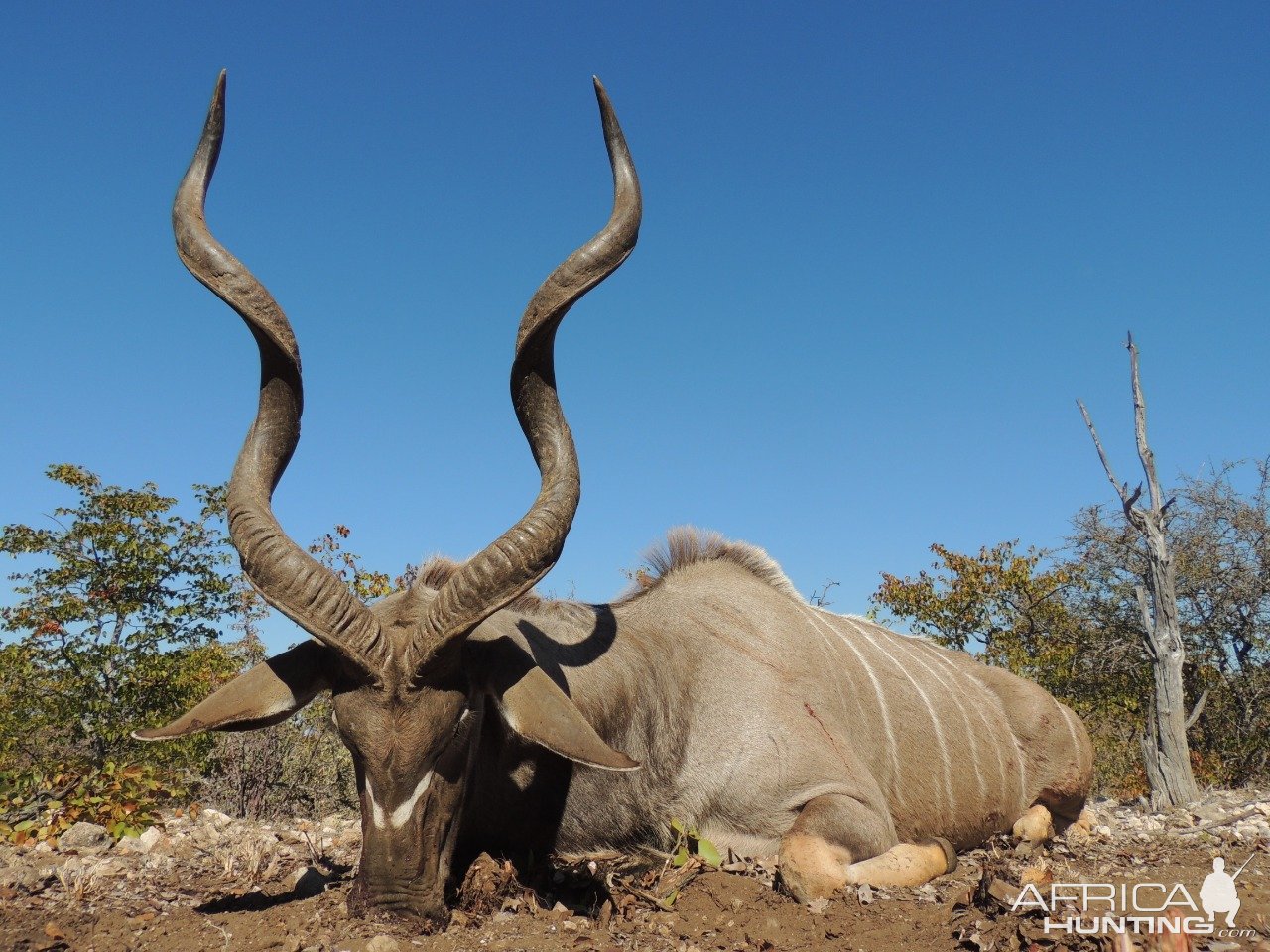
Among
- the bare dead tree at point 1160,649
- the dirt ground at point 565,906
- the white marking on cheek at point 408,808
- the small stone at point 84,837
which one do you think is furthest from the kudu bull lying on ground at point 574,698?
the bare dead tree at point 1160,649

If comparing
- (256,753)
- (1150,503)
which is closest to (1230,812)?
(1150,503)

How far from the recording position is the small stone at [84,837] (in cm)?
494

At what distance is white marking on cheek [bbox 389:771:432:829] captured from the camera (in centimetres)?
332

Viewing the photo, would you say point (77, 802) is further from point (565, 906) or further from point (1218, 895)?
point (1218, 895)

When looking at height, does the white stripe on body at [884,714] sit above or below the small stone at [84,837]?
above

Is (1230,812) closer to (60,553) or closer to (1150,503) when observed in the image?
(1150,503)

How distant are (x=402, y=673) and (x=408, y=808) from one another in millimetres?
441

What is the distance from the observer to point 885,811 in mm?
4691

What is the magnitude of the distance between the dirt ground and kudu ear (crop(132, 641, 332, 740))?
0.68 metres

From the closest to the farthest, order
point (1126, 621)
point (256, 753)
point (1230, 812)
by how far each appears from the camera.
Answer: point (1230, 812)
point (256, 753)
point (1126, 621)

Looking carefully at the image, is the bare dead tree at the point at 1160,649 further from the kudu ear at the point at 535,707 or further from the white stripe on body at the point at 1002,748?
the kudu ear at the point at 535,707

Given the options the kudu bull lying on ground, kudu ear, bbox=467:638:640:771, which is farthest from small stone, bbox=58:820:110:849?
kudu ear, bbox=467:638:640:771

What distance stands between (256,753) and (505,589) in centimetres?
579

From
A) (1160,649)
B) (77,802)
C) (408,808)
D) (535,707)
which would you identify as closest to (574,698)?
(535,707)
